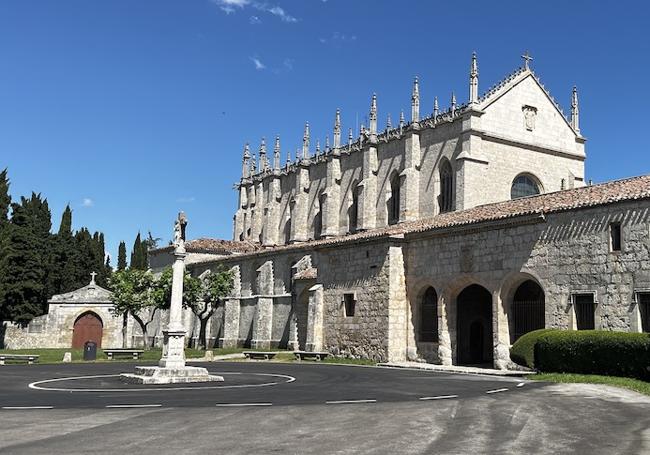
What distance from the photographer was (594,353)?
20672 mm

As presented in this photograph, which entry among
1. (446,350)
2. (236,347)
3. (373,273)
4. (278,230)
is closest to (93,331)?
(236,347)

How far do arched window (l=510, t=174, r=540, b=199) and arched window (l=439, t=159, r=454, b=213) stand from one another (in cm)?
383

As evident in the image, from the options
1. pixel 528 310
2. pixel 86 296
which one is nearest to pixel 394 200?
pixel 528 310

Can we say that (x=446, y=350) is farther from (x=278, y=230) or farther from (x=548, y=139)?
(x=278, y=230)

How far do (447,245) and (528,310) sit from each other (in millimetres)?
4606

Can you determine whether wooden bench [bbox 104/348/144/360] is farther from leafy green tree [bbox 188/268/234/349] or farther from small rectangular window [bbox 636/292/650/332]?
small rectangular window [bbox 636/292/650/332]

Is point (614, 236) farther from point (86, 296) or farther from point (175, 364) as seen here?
point (86, 296)

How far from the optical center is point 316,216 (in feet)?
185

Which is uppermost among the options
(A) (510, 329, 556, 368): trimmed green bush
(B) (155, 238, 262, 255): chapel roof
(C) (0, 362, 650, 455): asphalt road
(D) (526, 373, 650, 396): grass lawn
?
(B) (155, 238, 262, 255): chapel roof

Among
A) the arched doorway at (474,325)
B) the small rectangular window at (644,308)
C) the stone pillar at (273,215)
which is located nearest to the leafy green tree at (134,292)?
the stone pillar at (273,215)

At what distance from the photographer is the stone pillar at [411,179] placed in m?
44.1

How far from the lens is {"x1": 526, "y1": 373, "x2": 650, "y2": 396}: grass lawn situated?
17.1 metres

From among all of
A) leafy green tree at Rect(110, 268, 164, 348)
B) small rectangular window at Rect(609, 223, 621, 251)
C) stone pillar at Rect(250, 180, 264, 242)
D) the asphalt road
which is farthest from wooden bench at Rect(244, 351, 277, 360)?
stone pillar at Rect(250, 180, 264, 242)

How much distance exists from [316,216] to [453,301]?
1114 inches
